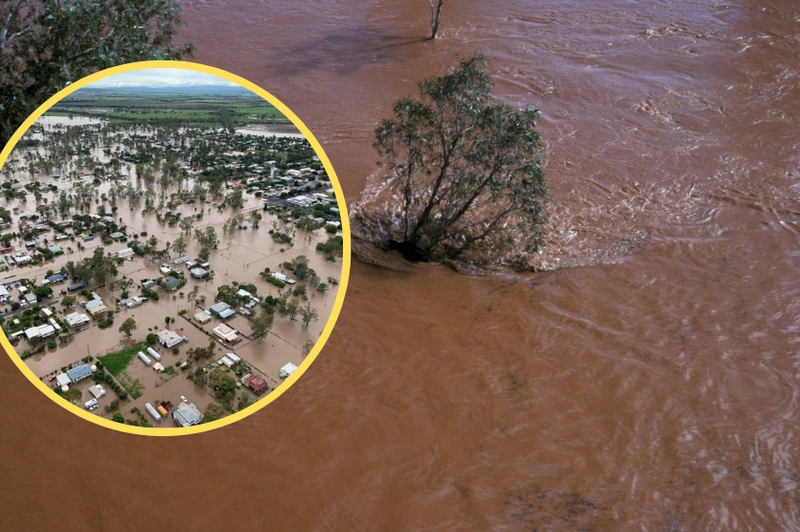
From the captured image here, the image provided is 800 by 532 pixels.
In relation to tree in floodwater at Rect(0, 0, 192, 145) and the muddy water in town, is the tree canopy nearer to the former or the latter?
the muddy water in town

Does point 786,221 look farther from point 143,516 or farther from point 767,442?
point 143,516

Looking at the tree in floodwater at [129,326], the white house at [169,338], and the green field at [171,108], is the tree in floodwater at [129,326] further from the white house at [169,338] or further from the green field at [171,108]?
the green field at [171,108]

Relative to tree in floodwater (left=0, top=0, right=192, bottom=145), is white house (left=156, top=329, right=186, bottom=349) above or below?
below

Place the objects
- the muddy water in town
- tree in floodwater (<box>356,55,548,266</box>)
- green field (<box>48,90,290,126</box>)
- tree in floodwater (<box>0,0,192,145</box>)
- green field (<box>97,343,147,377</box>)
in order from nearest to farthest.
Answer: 1. green field (<box>97,343,147,377</box>)
2. green field (<box>48,90,290,126</box>)
3. the muddy water in town
4. tree in floodwater (<box>356,55,548,266</box>)
5. tree in floodwater (<box>0,0,192,145</box>)

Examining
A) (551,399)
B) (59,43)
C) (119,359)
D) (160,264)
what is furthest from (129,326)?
(59,43)

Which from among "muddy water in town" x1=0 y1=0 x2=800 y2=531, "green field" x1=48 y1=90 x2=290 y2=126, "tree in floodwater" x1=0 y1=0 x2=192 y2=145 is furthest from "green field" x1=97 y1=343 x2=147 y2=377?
"tree in floodwater" x1=0 y1=0 x2=192 y2=145

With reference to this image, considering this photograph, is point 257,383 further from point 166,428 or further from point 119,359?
point 119,359

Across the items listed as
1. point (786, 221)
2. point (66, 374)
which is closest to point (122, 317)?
point (66, 374)
